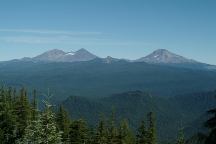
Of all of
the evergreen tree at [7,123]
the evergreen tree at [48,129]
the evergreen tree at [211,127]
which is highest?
the evergreen tree at [211,127]

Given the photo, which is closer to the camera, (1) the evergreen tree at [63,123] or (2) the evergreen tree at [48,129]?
(2) the evergreen tree at [48,129]

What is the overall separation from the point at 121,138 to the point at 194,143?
45458 millimetres

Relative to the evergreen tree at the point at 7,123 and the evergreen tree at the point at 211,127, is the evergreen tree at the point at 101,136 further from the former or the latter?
the evergreen tree at the point at 211,127

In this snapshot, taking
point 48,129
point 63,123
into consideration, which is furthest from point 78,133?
point 48,129

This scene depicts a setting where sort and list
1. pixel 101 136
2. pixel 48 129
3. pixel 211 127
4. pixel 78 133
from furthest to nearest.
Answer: pixel 78 133
pixel 101 136
pixel 48 129
pixel 211 127

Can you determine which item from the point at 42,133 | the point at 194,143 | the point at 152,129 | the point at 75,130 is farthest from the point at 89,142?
the point at 194,143

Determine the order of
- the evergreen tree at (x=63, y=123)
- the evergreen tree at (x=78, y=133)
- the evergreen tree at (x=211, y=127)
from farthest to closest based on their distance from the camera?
the evergreen tree at (x=63, y=123) < the evergreen tree at (x=78, y=133) < the evergreen tree at (x=211, y=127)

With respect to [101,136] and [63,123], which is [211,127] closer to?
[101,136]

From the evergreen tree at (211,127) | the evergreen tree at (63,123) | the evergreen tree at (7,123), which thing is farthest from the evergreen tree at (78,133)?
the evergreen tree at (211,127)

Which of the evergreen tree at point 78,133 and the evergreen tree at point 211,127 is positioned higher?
the evergreen tree at point 211,127

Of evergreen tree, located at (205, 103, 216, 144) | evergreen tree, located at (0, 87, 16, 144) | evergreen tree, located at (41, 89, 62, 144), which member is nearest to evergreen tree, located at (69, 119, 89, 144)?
evergreen tree, located at (0, 87, 16, 144)

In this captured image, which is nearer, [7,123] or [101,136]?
[7,123]

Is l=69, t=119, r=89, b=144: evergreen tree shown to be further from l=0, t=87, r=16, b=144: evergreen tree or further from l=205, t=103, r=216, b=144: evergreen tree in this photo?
l=205, t=103, r=216, b=144: evergreen tree

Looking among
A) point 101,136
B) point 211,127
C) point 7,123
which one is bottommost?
point 101,136
